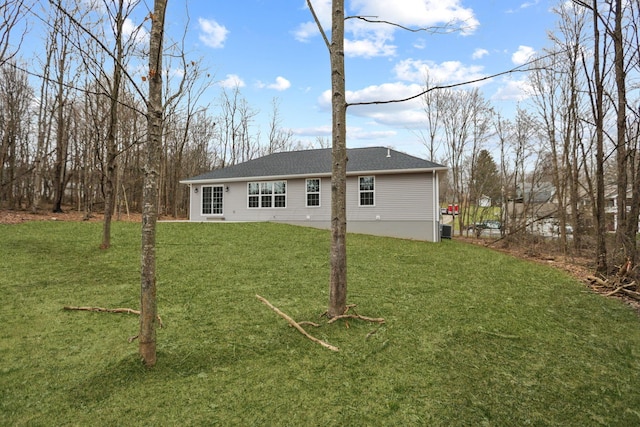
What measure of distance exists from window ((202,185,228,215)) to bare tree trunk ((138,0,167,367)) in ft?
44.4

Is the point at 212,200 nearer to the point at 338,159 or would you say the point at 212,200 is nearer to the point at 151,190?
the point at 338,159

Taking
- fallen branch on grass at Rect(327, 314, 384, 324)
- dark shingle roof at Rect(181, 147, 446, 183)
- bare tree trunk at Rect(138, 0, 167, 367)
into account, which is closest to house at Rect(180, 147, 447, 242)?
dark shingle roof at Rect(181, 147, 446, 183)

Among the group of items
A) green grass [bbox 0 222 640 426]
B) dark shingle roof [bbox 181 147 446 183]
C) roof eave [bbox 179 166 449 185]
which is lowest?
green grass [bbox 0 222 640 426]

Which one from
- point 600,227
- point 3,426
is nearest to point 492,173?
point 600,227

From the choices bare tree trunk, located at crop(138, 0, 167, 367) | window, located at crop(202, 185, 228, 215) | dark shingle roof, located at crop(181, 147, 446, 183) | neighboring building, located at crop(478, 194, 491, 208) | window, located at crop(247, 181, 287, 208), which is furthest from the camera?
neighboring building, located at crop(478, 194, 491, 208)

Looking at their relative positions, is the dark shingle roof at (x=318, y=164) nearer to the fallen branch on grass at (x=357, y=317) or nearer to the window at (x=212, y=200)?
the window at (x=212, y=200)

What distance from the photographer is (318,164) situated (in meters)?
14.9

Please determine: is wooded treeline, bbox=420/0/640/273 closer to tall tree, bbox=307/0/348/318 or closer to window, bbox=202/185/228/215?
tall tree, bbox=307/0/348/318

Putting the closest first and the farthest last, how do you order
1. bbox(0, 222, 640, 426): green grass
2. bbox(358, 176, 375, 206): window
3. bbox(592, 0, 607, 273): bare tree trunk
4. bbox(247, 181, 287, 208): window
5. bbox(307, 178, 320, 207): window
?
1. bbox(0, 222, 640, 426): green grass
2. bbox(592, 0, 607, 273): bare tree trunk
3. bbox(358, 176, 375, 206): window
4. bbox(307, 178, 320, 207): window
5. bbox(247, 181, 287, 208): window

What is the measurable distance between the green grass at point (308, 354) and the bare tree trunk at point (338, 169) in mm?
455

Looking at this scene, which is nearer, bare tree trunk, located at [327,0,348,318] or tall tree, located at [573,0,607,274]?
bare tree trunk, located at [327,0,348,318]

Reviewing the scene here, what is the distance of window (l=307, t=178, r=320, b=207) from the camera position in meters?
14.1

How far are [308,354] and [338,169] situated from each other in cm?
199

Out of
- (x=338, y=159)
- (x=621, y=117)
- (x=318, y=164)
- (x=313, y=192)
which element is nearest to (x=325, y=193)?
(x=313, y=192)
